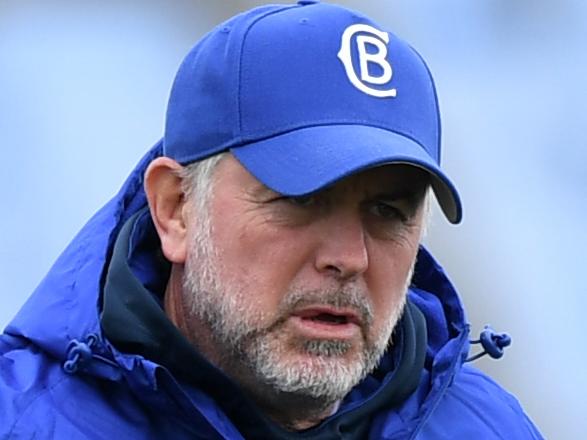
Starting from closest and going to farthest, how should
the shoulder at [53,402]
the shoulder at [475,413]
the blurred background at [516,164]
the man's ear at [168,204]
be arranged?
the shoulder at [53,402], the man's ear at [168,204], the shoulder at [475,413], the blurred background at [516,164]

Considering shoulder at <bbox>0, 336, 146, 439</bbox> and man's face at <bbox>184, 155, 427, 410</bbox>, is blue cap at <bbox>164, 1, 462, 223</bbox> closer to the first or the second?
man's face at <bbox>184, 155, 427, 410</bbox>

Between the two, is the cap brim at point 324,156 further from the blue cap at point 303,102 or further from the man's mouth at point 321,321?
the man's mouth at point 321,321

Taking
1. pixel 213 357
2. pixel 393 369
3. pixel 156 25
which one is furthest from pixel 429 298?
pixel 156 25

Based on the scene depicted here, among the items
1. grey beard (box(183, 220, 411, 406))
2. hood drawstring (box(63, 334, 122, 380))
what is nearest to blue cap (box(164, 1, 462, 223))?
grey beard (box(183, 220, 411, 406))

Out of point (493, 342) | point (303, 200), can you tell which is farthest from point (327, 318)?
point (493, 342)

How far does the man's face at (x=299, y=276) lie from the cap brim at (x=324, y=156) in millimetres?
27

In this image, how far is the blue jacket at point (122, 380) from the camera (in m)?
1.63

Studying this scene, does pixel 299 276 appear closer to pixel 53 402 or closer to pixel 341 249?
pixel 341 249

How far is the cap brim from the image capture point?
162cm

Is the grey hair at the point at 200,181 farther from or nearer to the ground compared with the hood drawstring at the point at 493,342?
farther from the ground

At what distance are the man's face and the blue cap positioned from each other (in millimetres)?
35

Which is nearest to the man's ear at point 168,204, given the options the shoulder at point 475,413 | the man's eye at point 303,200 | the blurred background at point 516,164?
the man's eye at point 303,200

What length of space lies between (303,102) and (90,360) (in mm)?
387

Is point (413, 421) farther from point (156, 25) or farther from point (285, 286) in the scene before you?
point (156, 25)
